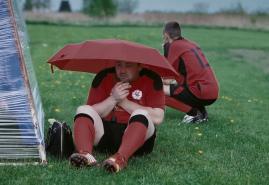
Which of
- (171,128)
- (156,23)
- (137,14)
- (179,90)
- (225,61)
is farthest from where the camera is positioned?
(137,14)

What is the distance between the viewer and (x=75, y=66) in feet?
20.5

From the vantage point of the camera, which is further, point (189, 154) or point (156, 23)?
point (156, 23)

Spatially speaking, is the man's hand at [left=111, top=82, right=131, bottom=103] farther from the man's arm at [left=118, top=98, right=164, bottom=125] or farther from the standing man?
the standing man

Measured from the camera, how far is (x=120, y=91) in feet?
19.1

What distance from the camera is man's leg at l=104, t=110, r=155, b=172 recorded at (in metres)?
5.42

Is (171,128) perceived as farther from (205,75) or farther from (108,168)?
(108,168)

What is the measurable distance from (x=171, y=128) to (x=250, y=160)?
184 centimetres

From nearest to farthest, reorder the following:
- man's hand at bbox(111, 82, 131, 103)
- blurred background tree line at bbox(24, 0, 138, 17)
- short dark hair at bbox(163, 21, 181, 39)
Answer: man's hand at bbox(111, 82, 131, 103) → short dark hair at bbox(163, 21, 181, 39) → blurred background tree line at bbox(24, 0, 138, 17)

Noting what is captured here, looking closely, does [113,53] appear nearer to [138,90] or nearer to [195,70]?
[138,90]

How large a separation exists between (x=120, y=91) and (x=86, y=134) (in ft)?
1.66

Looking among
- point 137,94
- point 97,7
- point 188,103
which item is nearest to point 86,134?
point 137,94

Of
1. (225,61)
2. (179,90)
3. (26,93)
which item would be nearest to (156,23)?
(225,61)

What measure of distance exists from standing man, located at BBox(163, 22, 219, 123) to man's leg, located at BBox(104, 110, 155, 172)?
2.57 meters

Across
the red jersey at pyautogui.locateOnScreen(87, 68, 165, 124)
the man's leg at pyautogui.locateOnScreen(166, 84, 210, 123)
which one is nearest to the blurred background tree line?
the man's leg at pyautogui.locateOnScreen(166, 84, 210, 123)
